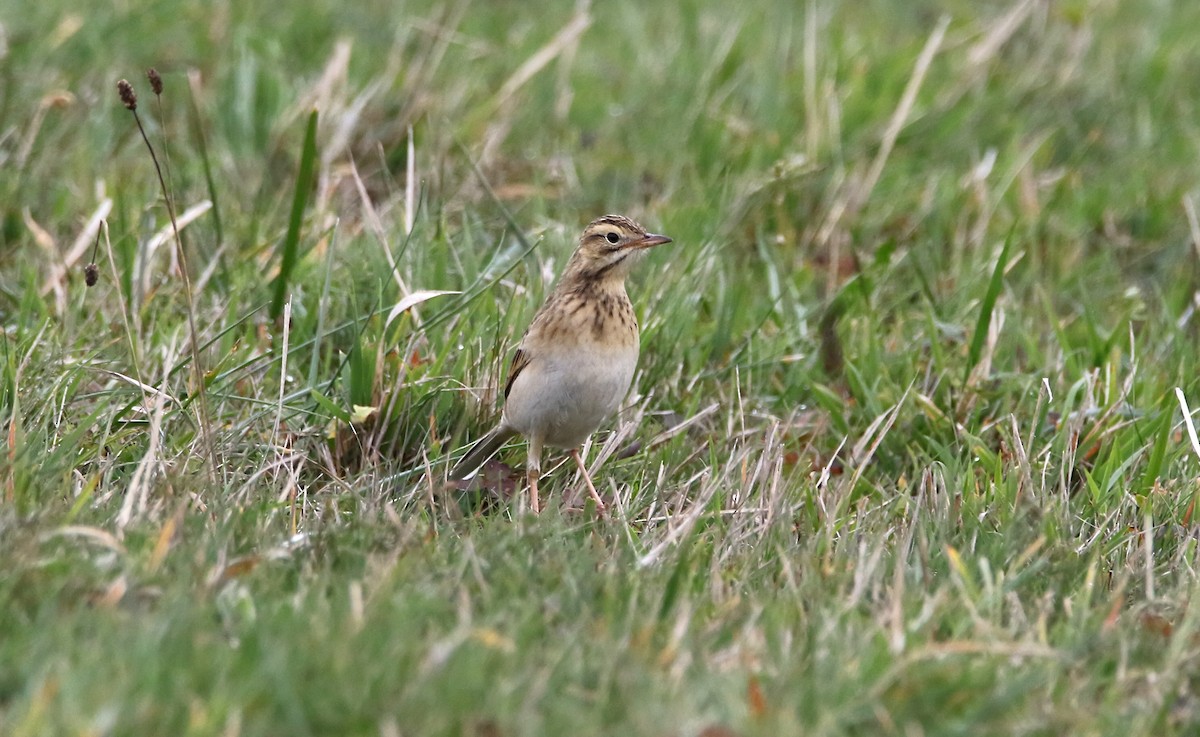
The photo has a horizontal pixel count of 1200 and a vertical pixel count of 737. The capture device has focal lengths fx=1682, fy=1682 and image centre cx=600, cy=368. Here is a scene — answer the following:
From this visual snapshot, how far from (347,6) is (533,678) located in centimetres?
619

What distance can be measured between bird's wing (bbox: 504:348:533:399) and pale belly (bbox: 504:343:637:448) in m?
0.08

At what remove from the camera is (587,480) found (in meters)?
4.90

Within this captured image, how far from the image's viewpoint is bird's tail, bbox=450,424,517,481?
5.21m

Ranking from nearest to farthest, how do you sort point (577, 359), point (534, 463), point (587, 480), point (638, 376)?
point (587, 480) < point (577, 359) < point (534, 463) < point (638, 376)

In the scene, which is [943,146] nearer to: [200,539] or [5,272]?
→ [5,272]

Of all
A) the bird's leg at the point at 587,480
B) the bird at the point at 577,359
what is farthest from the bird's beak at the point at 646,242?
the bird's leg at the point at 587,480

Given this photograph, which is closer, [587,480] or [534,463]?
[587,480]

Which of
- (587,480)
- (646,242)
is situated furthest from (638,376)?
(587,480)

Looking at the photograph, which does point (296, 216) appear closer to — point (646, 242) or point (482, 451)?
point (482, 451)

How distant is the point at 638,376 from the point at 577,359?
744 millimetres

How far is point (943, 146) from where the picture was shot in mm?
7836

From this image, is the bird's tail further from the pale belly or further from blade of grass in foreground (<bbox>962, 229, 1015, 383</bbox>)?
blade of grass in foreground (<bbox>962, 229, 1015, 383</bbox>)

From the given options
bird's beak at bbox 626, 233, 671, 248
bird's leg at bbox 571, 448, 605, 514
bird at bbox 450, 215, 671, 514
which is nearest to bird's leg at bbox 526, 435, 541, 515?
bird at bbox 450, 215, 671, 514

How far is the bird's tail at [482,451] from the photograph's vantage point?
205 inches
